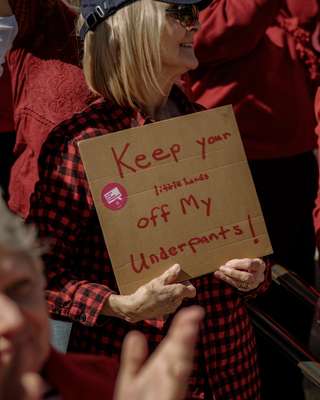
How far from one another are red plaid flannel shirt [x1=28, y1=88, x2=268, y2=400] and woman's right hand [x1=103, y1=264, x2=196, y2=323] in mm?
69

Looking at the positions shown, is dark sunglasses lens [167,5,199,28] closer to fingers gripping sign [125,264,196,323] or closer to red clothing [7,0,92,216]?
red clothing [7,0,92,216]

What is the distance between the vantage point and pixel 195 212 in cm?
189

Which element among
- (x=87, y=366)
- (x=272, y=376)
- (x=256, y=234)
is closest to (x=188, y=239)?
(x=256, y=234)

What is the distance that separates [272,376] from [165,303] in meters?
1.35

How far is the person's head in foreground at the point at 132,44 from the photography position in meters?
1.96

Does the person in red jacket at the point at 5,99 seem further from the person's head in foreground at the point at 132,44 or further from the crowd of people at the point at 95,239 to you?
the person's head in foreground at the point at 132,44

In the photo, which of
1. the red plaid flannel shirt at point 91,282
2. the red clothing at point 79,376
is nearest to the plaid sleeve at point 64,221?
the red plaid flannel shirt at point 91,282

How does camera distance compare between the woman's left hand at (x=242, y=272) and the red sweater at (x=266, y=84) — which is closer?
the woman's left hand at (x=242, y=272)

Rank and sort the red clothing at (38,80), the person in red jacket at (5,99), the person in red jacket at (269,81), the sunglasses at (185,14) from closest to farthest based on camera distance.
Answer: the sunglasses at (185,14) < the red clothing at (38,80) < the person in red jacket at (5,99) < the person in red jacket at (269,81)

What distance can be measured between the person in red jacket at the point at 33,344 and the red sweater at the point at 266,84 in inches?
84.7

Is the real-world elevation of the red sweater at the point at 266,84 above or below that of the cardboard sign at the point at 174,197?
below

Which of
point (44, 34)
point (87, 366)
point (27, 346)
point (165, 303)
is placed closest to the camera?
point (27, 346)

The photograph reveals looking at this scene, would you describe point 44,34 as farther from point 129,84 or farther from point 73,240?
point 73,240

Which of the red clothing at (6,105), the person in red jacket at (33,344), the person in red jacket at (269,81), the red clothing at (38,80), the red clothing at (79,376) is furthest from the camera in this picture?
the person in red jacket at (269,81)
